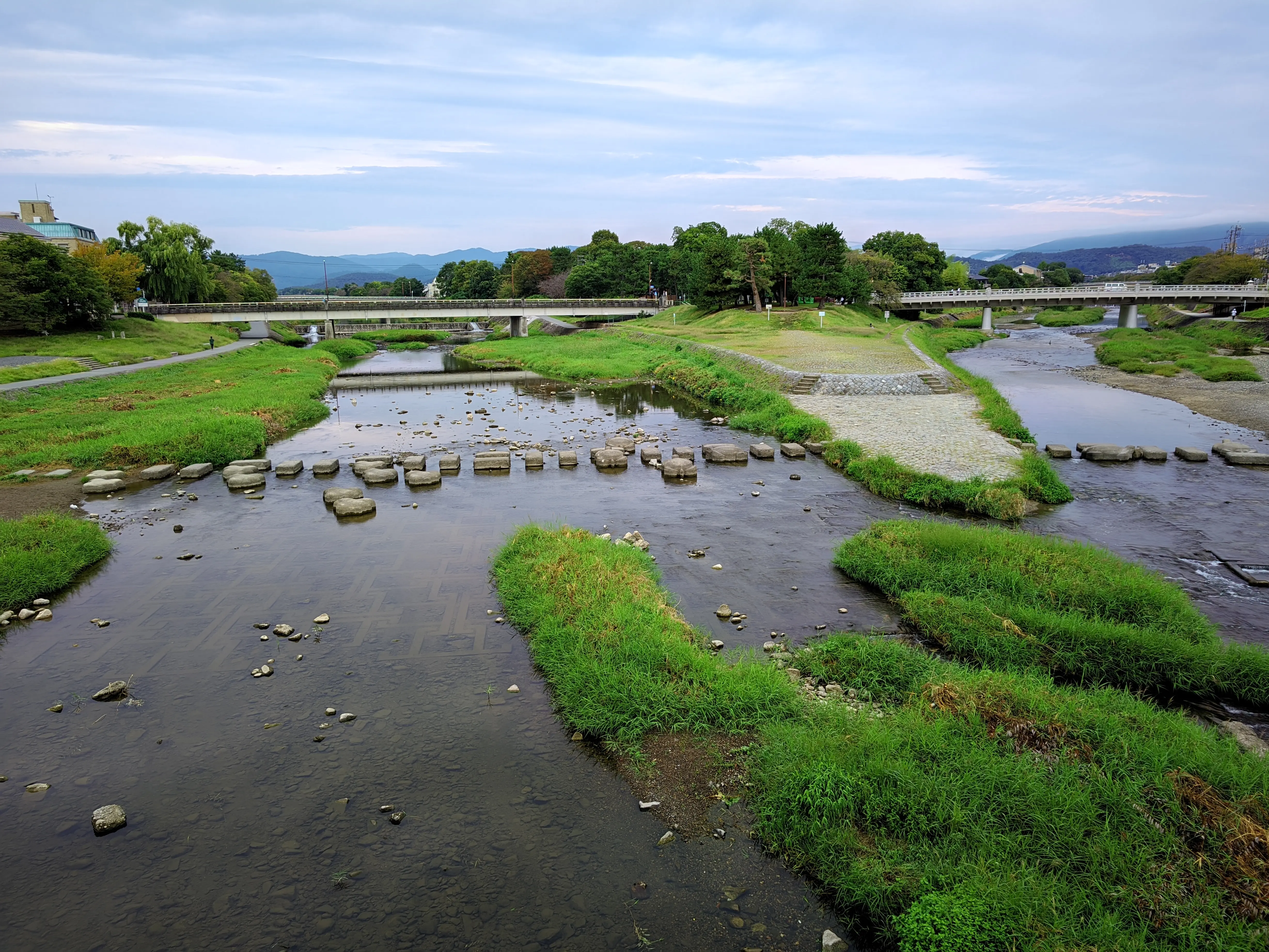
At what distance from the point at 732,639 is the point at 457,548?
6.58 metres

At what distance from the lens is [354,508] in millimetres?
16328

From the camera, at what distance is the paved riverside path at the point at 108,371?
3133cm

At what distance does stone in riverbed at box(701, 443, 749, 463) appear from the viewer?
68.5 feet

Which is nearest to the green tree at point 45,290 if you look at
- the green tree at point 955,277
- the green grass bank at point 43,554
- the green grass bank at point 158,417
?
the green grass bank at point 158,417

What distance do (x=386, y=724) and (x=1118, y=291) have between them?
265 feet

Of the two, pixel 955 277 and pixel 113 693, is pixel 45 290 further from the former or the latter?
pixel 955 277

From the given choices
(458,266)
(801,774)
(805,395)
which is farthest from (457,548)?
(458,266)

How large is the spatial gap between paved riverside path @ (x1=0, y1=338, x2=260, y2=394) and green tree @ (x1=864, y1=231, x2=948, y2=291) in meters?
80.4

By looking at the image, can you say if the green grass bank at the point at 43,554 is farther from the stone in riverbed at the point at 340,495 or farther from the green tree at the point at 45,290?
the green tree at the point at 45,290

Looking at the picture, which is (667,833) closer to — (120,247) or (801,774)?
(801,774)

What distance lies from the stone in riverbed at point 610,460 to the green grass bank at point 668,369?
6.49 metres

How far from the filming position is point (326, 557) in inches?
542

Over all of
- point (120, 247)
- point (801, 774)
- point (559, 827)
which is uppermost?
point (120, 247)

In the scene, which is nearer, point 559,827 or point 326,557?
point 559,827
